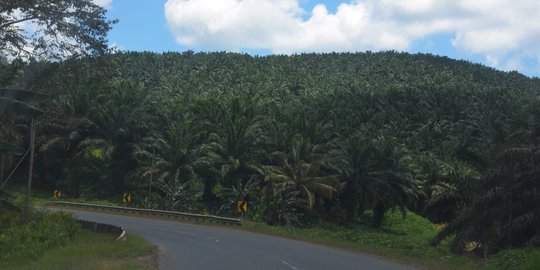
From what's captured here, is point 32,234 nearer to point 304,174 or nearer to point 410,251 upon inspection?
point 410,251

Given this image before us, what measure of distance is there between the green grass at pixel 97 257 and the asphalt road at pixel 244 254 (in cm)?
65

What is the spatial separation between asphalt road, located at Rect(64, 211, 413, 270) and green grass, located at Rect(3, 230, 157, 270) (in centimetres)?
65

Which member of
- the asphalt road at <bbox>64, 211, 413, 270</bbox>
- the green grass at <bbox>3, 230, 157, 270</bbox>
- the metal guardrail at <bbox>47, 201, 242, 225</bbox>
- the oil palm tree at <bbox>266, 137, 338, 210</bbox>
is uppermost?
the oil palm tree at <bbox>266, 137, 338, 210</bbox>

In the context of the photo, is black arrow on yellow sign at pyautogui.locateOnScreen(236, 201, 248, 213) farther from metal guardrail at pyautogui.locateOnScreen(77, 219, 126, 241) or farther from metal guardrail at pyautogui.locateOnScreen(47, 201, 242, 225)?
metal guardrail at pyautogui.locateOnScreen(77, 219, 126, 241)

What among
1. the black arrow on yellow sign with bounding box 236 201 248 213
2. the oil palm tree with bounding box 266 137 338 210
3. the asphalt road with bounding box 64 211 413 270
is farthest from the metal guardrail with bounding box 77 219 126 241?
the oil palm tree with bounding box 266 137 338 210

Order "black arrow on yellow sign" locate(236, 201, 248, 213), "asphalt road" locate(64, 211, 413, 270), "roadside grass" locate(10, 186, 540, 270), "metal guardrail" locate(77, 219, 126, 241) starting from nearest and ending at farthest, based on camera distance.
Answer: "asphalt road" locate(64, 211, 413, 270) < "roadside grass" locate(10, 186, 540, 270) < "metal guardrail" locate(77, 219, 126, 241) < "black arrow on yellow sign" locate(236, 201, 248, 213)

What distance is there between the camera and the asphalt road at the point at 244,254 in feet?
60.8

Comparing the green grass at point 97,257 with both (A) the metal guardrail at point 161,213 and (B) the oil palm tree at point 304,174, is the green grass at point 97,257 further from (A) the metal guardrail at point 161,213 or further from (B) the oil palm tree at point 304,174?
(B) the oil palm tree at point 304,174

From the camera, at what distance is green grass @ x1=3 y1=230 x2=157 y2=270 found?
55.9ft

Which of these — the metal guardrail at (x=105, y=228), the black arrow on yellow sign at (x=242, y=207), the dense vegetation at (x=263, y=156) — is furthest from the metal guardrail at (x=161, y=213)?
the metal guardrail at (x=105, y=228)

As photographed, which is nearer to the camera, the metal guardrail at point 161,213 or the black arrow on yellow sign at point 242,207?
the metal guardrail at point 161,213

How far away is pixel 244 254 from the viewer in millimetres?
21766

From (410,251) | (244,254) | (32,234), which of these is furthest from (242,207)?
(244,254)

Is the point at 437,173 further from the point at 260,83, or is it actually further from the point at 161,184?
the point at 260,83
